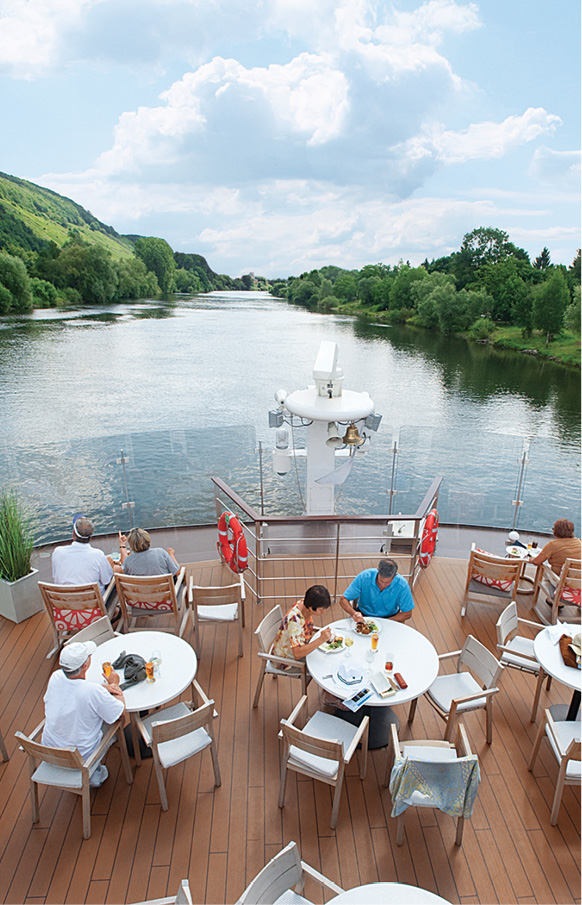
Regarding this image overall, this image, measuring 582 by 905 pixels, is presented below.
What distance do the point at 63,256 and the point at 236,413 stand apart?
1647 centimetres

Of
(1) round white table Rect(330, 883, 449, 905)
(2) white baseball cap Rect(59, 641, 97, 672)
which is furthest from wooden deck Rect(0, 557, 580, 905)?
(2) white baseball cap Rect(59, 641, 97, 672)

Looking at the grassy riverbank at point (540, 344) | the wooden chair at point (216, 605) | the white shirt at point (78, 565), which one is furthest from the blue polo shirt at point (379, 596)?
the grassy riverbank at point (540, 344)

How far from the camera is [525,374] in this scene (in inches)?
1458

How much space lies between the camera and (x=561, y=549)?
4949mm

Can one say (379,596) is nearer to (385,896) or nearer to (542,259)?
(385,896)

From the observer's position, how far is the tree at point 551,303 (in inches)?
1361

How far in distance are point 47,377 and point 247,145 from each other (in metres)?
24.1

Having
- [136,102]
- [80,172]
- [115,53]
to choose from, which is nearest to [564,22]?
[115,53]

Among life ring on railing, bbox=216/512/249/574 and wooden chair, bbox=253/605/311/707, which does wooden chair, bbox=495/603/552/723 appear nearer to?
wooden chair, bbox=253/605/311/707

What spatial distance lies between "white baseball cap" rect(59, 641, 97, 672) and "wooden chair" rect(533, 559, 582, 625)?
4085mm

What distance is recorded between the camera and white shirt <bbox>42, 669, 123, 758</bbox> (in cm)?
283

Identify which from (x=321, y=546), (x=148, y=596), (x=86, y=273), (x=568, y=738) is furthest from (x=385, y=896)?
(x=86, y=273)

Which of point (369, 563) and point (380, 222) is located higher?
point (380, 222)

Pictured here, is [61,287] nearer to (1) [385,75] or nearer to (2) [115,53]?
(2) [115,53]
